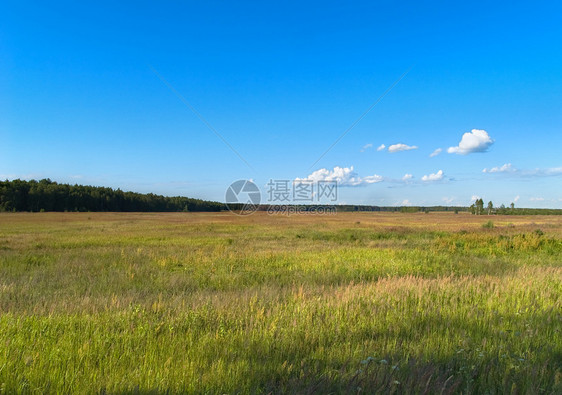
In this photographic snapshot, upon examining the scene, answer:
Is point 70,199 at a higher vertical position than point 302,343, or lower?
higher

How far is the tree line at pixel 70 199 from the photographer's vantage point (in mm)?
86875

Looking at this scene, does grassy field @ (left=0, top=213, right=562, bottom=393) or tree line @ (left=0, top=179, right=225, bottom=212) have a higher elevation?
tree line @ (left=0, top=179, right=225, bottom=212)

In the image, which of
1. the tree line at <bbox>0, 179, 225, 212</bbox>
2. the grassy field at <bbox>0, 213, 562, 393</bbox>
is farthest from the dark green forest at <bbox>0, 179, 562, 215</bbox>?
the grassy field at <bbox>0, 213, 562, 393</bbox>

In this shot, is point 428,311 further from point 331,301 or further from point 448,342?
point 331,301

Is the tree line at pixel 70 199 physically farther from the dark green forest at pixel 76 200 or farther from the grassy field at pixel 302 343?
A: the grassy field at pixel 302 343

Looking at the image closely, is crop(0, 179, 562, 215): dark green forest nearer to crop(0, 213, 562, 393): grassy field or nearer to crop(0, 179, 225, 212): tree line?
crop(0, 179, 225, 212): tree line

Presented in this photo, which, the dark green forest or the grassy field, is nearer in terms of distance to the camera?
the grassy field

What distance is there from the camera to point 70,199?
98688 mm

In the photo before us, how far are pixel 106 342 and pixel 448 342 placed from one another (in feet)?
14.4

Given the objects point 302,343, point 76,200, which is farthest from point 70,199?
point 302,343

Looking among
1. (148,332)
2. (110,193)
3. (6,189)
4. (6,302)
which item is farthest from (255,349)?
(110,193)

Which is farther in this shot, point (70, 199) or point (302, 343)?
point (70, 199)

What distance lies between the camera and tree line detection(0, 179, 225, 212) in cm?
8688

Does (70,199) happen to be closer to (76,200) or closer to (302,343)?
(76,200)
